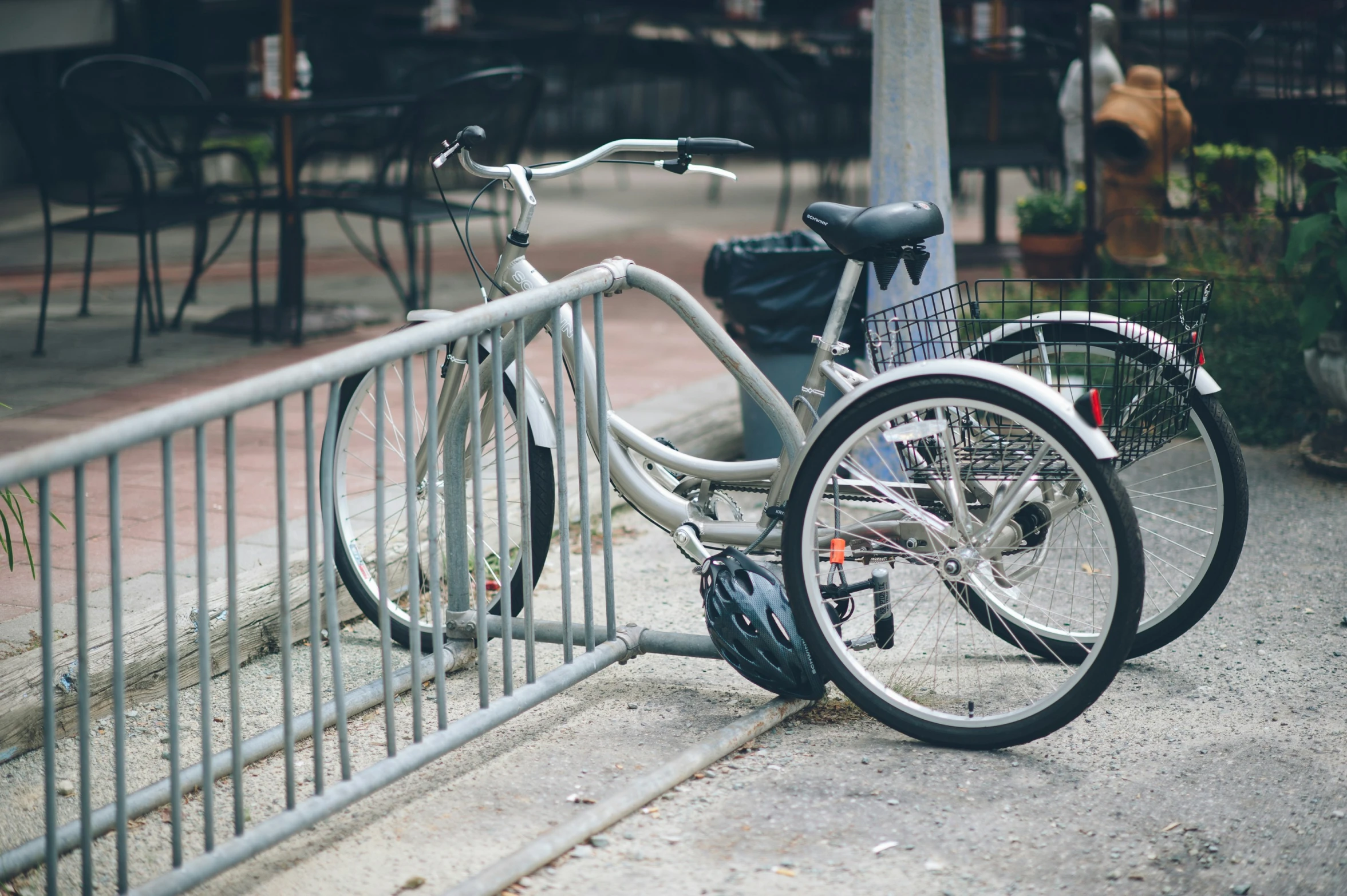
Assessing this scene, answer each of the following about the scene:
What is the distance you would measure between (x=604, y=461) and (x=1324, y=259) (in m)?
2.87

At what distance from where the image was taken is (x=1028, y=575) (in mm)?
3268

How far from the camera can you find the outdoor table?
240 inches

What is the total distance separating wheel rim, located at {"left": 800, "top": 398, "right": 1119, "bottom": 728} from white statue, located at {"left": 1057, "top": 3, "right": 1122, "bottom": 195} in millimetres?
3800

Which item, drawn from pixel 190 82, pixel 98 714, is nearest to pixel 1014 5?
pixel 190 82

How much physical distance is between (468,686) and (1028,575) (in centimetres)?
134

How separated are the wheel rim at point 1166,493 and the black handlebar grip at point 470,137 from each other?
4.37ft

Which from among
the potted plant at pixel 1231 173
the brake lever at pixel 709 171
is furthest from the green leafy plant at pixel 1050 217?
the brake lever at pixel 709 171

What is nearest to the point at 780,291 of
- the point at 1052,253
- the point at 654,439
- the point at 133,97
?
the point at 654,439

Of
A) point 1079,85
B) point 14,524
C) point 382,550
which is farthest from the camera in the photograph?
point 1079,85

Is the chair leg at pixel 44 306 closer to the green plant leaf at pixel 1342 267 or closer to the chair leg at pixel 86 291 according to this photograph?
the chair leg at pixel 86 291

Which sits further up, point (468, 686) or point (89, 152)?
point (89, 152)

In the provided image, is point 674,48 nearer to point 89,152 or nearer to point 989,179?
point 989,179

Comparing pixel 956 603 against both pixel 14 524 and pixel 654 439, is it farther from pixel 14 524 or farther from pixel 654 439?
pixel 14 524

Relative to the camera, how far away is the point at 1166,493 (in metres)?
4.82
